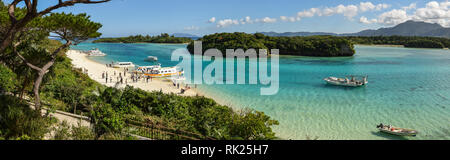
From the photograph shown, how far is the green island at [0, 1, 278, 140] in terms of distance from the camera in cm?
683

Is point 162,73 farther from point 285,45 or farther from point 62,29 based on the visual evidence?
point 285,45

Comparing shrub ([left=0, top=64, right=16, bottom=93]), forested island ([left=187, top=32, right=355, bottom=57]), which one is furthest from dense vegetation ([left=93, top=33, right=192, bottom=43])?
shrub ([left=0, top=64, right=16, bottom=93])

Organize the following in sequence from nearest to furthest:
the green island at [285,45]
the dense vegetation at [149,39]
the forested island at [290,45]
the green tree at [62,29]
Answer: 1. the green tree at [62,29]
2. the forested island at [290,45]
3. the green island at [285,45]
4. the dense vegetation at [149,39]

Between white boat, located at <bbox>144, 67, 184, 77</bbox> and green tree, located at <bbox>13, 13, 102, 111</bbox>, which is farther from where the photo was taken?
white boat, located at <bbox>144, 67, 184, 77</bbox>

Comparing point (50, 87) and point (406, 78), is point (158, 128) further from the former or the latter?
point (406, 78)

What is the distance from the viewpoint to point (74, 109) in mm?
10836

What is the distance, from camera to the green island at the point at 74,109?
683 cm

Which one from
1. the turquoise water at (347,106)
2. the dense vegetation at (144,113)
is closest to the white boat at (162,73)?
the turquoise water at (347,106)

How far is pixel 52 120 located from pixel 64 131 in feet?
7.54

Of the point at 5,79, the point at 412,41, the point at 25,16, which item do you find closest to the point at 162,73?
the point at 5,79

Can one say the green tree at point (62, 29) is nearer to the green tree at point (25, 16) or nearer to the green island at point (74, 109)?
the green island at point (74, 109)

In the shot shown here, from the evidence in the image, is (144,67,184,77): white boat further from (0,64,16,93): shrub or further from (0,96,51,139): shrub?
(0,96,51,139): shrub

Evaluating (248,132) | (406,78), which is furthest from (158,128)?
(406,78)
